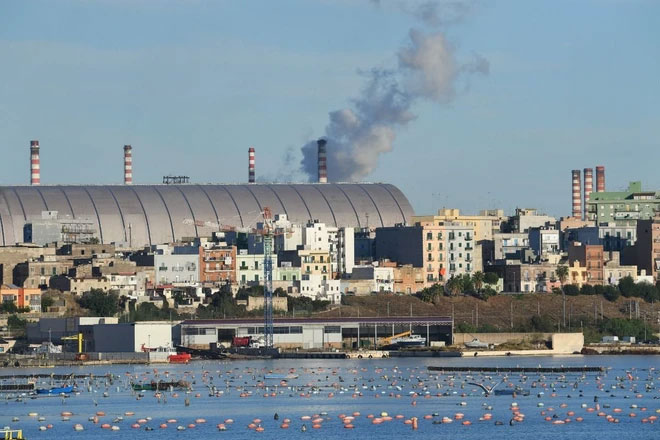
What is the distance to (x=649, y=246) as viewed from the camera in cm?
18600

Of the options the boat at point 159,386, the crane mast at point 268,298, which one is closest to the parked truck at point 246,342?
the crane mast at point 268,298

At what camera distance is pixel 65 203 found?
199000 millimetres

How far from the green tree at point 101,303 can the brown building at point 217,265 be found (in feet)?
55.8

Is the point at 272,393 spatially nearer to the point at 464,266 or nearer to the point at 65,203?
the point at 464,266

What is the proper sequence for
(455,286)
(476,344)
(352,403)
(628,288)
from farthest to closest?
(628,288) < (455,286) < (476,344) < (352,403)

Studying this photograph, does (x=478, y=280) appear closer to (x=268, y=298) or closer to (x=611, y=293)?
(x=611, y=293)

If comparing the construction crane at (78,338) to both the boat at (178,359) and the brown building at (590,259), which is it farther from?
the brown building at (590,259)

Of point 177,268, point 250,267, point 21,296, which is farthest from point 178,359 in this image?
point 250,267

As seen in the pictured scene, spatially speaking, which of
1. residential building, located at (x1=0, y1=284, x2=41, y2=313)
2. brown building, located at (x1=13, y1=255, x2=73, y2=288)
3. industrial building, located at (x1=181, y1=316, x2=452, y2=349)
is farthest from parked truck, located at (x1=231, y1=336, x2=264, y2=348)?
brown building, located at (x1=13, y1=255, x2=73, y2=288)

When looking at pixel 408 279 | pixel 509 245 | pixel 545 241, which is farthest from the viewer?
pixel 509 245

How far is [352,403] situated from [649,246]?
308 ft

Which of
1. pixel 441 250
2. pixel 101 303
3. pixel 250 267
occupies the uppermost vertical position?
pixel 441 250

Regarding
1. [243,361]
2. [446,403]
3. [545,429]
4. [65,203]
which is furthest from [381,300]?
[545,429]

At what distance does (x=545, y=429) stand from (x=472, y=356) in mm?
53822
